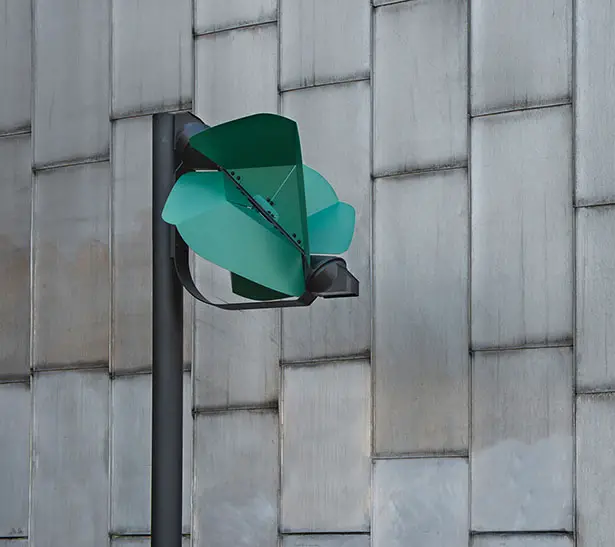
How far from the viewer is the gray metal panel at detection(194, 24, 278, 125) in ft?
18.6

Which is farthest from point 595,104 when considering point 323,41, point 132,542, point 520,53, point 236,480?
point 132,542

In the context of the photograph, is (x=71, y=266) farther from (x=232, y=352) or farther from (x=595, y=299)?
(x=595, y=299)

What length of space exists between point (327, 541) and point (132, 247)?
163 centimetres

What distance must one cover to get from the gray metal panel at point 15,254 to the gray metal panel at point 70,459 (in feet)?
0.65

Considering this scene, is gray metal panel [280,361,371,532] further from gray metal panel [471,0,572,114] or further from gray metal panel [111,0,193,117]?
gray metal panel [111,0,193,117]

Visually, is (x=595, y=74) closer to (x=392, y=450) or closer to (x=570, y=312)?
(x=570, y=312)

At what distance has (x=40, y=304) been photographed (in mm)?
6180

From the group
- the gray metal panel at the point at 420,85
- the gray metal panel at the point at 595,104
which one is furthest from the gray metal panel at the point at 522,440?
the gray metal panel at the point at 420,85

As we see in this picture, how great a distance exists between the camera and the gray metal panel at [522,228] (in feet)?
16.3

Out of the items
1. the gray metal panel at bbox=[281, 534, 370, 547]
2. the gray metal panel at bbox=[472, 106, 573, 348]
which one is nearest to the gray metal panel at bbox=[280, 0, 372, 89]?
the gray metal panel at bbox=[472, 106, 573, 348]

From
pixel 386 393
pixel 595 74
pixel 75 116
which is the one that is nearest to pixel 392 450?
pixel 386 393

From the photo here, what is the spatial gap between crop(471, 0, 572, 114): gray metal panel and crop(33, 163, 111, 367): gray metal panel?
188 cm

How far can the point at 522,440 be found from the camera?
495cm

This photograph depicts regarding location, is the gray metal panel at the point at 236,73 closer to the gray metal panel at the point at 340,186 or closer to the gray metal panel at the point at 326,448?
the gray metal panel at the point at 340,186
